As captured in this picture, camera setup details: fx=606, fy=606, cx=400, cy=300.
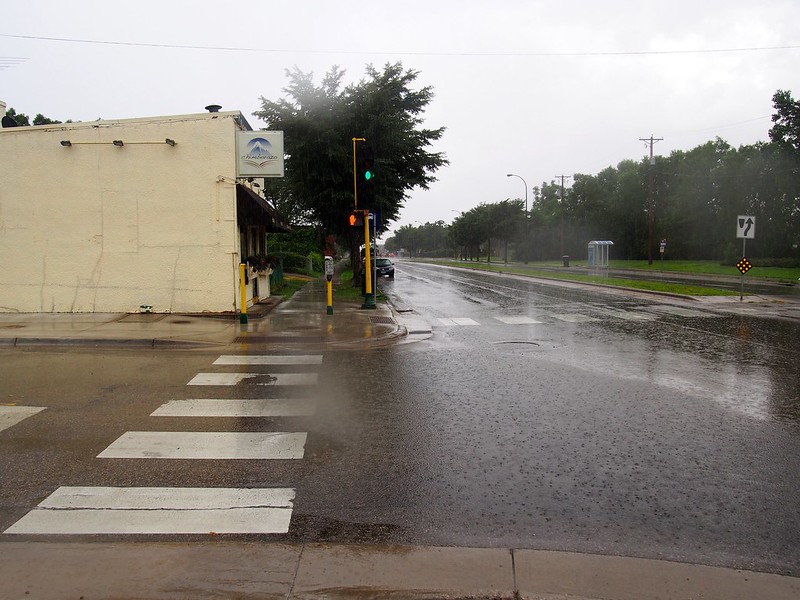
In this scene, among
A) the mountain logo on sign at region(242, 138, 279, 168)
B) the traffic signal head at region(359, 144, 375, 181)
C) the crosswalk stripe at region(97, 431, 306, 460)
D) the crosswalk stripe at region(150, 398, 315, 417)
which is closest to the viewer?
the crosswalk stripe at region(97, 431, 306, 460)

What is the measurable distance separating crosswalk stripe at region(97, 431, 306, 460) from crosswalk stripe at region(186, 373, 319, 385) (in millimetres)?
2240

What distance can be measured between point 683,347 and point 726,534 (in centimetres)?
778

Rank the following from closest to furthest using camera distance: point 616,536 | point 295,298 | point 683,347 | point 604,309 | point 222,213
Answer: point 616,536 < point 683,347 < point 222,213 < point 604,309 < point 295,298

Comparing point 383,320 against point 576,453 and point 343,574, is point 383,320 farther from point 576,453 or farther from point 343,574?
point 343,574

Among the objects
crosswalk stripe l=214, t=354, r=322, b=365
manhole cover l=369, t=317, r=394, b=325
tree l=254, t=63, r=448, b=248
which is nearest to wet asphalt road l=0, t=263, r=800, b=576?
crosswalk stripe l=214, t=354, r=322, b=365

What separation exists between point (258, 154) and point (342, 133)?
1081cm

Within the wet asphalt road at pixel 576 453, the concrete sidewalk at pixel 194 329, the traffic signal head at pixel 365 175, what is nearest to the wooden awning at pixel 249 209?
the concrete sidewalk at pixel 194 329

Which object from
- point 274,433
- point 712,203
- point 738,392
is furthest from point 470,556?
point 712,203

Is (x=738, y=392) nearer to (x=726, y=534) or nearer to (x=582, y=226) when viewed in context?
(x=726, y=534)

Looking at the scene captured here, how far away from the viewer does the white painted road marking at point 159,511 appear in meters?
3.96

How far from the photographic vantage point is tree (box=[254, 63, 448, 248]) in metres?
24.4

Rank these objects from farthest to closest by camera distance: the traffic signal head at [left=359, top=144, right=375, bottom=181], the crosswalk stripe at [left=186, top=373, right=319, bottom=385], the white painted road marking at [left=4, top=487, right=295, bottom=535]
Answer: the traffic signal head at [left=359, top=144, right=375, bottom=181] → the crosswalk stripe at [left=186, top=373, right=319, bottom=385] → the white painted road marking at [left=4, top=487, right=295, bottom=535]

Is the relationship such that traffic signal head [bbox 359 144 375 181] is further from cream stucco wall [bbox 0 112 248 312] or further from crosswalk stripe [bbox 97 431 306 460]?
crosswalk stripe [bbox 97 431 306 460]

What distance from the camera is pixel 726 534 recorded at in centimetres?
394
